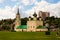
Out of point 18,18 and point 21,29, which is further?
point 18,18

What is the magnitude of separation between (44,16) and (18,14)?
7269cm

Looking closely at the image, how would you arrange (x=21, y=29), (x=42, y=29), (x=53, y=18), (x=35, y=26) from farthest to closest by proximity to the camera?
(x=53, y=18)
(x=21, y=29)
(x=35, y=26)
(x=42, y=29)

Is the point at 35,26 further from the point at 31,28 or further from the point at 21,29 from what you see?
the point at 21,29

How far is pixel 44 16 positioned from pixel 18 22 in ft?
240

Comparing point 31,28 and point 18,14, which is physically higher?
point 18,14

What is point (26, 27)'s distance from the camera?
4043 inches

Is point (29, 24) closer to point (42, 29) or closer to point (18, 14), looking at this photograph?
point (42, 29)

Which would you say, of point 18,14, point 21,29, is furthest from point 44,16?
point 21,29

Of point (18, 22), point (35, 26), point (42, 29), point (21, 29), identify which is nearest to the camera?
point (42, 29)

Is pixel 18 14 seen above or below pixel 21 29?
above

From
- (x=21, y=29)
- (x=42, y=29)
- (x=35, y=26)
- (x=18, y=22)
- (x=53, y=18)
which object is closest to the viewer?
(x=42, y=29)

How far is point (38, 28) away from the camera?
94.2 metres

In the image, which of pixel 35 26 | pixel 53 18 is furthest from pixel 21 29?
pixel 53 18

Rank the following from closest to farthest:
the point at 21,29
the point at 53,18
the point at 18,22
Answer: the point at 21,29 → the point at 18,22 → the point at 53,18
